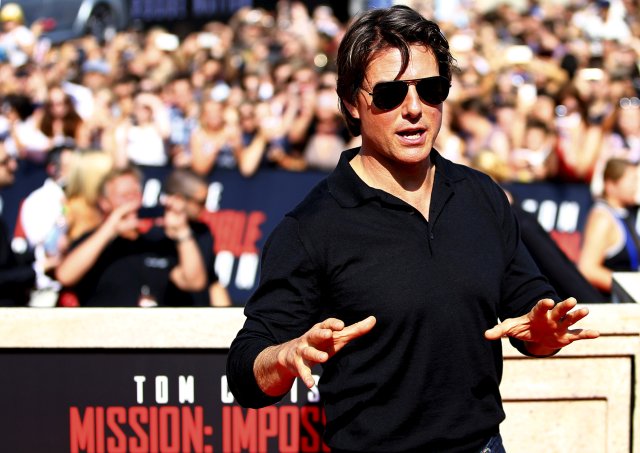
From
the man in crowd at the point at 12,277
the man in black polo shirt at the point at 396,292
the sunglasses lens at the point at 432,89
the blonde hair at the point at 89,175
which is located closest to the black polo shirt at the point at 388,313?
the man in black polo shirt at the point at 396,292

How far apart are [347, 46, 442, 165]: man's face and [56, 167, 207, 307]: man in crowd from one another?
3.22 m

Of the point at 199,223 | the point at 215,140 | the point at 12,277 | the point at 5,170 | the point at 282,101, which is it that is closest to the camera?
the point at 12,277

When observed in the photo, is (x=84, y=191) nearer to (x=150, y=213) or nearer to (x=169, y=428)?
(x=150, y=213)

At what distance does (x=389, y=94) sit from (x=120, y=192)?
399cm

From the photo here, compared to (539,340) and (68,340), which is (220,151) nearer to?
(68,340)

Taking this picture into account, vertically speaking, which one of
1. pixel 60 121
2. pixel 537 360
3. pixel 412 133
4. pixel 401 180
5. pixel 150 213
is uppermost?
pixel 412 133

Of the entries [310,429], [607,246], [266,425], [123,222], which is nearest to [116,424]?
[266,425]

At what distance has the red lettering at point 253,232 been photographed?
307 inches

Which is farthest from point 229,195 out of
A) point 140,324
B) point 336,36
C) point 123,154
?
point 336,36

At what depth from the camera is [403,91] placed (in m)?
2.38

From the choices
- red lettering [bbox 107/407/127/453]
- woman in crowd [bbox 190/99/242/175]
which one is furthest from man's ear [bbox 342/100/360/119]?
woman in crowd [bbox 190/99/242/175]

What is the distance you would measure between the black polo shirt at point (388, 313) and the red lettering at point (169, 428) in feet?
3.45

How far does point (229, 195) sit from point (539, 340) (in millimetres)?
6159

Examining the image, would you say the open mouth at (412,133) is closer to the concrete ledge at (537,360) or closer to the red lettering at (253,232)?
the concrete ledge at (537,360)
